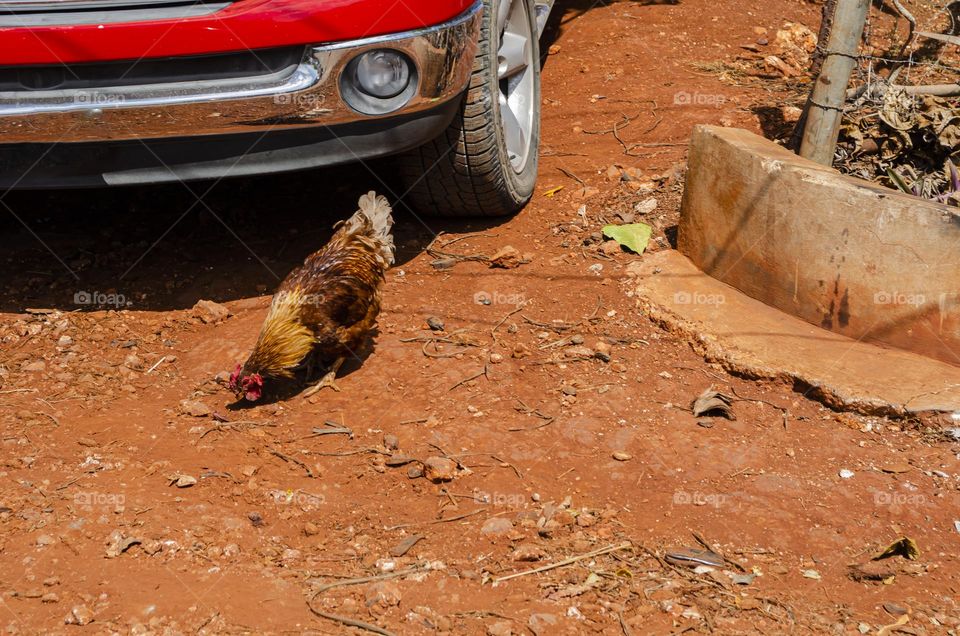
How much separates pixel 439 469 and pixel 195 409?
1.04 metres

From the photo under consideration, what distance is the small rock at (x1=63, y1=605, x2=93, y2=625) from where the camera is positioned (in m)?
2.46

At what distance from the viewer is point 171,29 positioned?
10.9 feet

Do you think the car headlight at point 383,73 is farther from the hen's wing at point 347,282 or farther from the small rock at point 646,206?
the small rock at point 646,206

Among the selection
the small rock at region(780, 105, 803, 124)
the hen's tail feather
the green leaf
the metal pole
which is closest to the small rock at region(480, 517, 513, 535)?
the hen's tail feather

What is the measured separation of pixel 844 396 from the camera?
3418mm

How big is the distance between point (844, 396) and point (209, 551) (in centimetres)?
230

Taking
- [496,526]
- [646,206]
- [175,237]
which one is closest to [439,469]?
[496,526]

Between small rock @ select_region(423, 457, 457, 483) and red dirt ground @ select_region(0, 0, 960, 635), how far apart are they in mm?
38

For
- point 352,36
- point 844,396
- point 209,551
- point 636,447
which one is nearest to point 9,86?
point 352,36

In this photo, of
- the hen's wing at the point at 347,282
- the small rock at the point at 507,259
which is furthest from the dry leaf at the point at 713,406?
the hen's wing at the point at 347,282

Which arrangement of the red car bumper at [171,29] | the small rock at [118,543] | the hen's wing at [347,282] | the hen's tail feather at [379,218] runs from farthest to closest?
the hen's tail feather at [379,218] → the hen's wing at [347,282] → the red car bumper at [171,29] → the small rock at [118,543]

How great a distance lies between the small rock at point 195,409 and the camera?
350 centimetres

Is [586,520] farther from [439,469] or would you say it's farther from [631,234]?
[631,234]

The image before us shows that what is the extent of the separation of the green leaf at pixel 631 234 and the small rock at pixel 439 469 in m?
1.77
